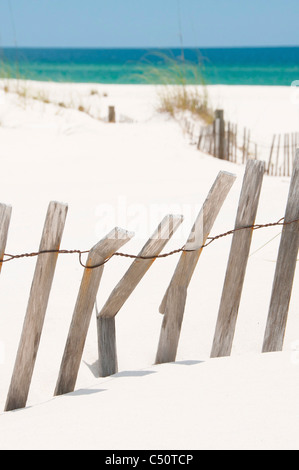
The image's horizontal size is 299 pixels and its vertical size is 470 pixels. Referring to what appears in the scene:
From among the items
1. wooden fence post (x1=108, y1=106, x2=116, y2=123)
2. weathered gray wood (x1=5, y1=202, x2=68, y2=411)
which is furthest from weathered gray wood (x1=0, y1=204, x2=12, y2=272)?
wooden fence post (x1=108, y1=106, x2=116, y2=123)

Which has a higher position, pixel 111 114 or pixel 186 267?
pixel 111 114

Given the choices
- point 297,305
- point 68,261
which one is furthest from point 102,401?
point 68,261

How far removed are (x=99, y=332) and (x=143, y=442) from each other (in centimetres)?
87

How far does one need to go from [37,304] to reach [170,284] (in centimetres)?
59

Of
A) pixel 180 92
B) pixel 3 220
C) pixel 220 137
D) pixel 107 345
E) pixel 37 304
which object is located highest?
pixel 180 92

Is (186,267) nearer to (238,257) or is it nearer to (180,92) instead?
(238,257)

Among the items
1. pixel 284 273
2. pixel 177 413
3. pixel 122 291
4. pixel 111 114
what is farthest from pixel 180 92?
pixel 177 413

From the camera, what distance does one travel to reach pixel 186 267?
251 centimetres

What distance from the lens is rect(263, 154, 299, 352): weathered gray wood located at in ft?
8.30

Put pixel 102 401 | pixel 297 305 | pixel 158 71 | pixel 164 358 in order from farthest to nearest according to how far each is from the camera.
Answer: pixel 158 71 < pixel 297 305 < pixel 164 358 < pixel 102 401

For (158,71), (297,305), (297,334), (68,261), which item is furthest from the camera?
(158,71)

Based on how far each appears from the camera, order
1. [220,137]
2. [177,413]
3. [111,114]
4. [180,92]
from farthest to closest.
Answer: [180,92] < [111,114] < [220,137] < [177,413]

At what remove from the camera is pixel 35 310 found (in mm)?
2193

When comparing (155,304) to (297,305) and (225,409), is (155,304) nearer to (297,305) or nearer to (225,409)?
(297,305)
